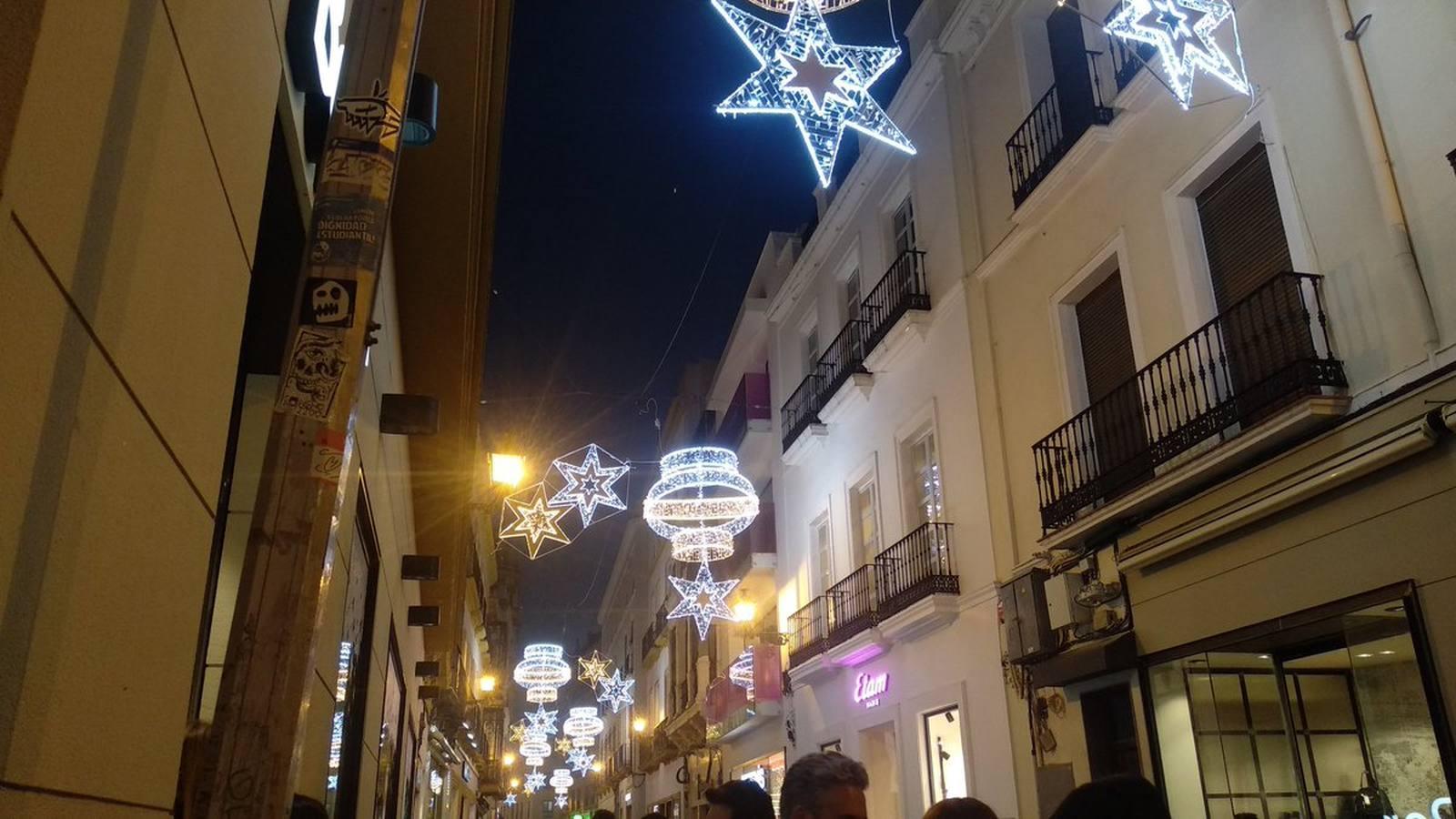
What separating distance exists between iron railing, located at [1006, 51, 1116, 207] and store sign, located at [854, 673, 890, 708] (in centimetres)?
746

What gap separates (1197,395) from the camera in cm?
927

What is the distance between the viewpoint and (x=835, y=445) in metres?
18.7

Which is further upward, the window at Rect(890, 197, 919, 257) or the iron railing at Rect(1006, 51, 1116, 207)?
the window at Rect(890, 197, 919, 257)

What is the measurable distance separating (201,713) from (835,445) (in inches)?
589

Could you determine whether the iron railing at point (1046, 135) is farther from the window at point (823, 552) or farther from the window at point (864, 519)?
the window at point (823, 552)

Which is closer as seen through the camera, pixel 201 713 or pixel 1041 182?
pixel 201 713

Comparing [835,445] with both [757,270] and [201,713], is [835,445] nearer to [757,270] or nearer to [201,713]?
[757,270]

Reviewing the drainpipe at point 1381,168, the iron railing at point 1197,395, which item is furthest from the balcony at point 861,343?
the drainpipe at point 1381,168

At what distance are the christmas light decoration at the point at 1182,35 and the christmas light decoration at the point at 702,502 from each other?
8650 mm

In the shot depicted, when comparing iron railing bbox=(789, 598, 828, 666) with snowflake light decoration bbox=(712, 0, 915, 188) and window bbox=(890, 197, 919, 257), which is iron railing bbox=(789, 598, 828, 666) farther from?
snowflake light decoration bbox=(712, 0, 915, 188)

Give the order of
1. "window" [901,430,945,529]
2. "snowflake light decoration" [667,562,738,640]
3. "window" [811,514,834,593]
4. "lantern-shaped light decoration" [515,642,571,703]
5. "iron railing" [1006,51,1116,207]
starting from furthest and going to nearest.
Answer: "lantern-shaped light decoration" [515,642,571,703]
"snowflake light decoration" [667,562,738,640]
"window" [811,514,834,593]
"window" [901,430,945,529]
"iron railing" [1006,51,1116,207]

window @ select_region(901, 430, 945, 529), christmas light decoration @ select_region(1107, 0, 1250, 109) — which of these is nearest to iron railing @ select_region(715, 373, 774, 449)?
window @ select_region(901, 430, 945, 529)

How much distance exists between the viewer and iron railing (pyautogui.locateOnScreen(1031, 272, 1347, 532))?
8086 millimetres

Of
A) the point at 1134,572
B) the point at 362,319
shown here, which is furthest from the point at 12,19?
the point at 1134,572
